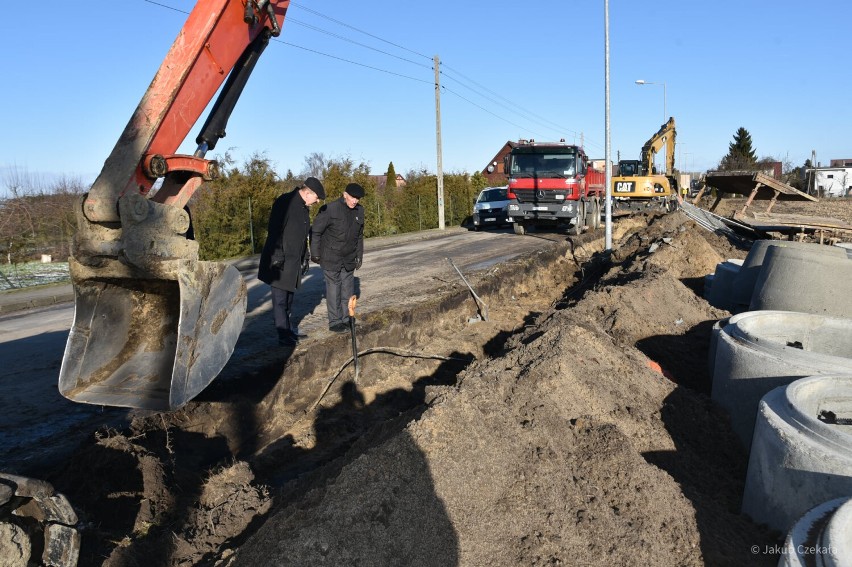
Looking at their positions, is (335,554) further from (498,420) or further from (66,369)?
(66,369)

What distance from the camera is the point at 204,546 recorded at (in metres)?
3.29

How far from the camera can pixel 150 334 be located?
4035 millimetres

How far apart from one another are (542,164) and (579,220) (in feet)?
7.20

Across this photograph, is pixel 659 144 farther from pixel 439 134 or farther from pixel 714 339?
pixel 714 339

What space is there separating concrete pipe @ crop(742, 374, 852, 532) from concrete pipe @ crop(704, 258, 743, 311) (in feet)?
16.5

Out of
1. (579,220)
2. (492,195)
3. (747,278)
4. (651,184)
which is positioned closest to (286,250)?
(747,278)

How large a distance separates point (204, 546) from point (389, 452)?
3.44ft

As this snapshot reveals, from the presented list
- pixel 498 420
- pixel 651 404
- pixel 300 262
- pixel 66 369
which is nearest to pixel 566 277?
pixel 300 262

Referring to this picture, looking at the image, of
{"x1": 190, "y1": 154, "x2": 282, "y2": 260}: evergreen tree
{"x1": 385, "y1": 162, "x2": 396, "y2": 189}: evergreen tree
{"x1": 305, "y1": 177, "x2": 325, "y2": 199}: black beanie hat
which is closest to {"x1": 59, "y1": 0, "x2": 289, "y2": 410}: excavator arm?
{"x1": 305, "y1": 177, "x2": 325, "y2": 199}: black beanie hat

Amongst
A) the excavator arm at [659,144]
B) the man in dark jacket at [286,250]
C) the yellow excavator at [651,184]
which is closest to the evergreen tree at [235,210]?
the man in dark jacket at [286,250]

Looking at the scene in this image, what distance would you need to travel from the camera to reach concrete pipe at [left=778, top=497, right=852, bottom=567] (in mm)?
2357

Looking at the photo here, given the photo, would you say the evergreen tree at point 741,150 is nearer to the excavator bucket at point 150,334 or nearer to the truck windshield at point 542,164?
the truck windshield at point 542,164

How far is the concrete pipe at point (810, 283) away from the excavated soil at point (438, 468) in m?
1.04

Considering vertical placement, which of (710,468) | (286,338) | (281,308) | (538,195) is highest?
(538,195)
